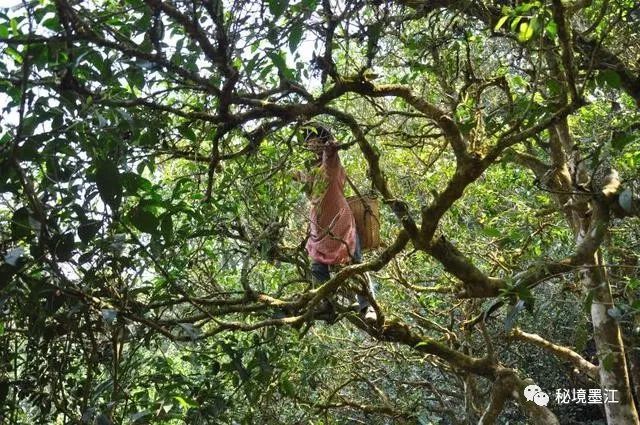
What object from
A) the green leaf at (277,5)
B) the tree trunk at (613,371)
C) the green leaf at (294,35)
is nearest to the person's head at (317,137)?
the green leaf at (294,35)

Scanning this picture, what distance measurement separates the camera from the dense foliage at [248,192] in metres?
1.36

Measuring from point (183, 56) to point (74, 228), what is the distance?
0.57m

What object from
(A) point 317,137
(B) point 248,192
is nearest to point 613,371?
(A) point 317,137

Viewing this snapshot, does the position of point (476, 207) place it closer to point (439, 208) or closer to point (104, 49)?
point (439, 208)

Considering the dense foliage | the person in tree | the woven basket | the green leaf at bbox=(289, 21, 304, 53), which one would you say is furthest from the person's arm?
the green leaf at bbox=(289, 21, 304, 53)

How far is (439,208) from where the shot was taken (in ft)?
7.35

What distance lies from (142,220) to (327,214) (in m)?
1.60

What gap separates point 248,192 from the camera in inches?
95.3

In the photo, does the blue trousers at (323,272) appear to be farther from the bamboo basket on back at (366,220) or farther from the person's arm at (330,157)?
the person's arm at (330,157)

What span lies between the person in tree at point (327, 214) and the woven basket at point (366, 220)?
71 millimetres

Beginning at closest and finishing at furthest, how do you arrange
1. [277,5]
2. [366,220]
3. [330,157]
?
[277,5]
[330,157]
[366,220]

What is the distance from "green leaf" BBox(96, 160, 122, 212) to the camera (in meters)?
1.20

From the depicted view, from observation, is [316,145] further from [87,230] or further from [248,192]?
[87,230]

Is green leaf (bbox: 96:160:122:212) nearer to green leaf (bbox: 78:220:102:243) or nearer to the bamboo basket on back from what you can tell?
green leaf (bbox: 78:220:102:243)
